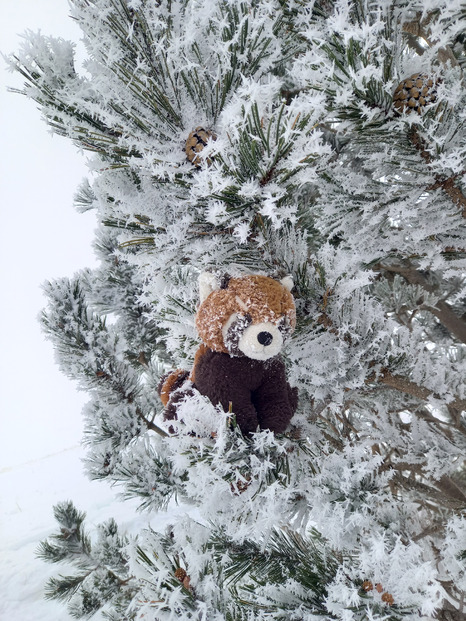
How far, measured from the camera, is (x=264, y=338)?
2.17ft

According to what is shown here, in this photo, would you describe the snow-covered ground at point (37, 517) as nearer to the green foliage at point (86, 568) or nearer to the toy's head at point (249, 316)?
the green foliage at point (86, 568)

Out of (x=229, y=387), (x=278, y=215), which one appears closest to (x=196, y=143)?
(x=278, y=215)

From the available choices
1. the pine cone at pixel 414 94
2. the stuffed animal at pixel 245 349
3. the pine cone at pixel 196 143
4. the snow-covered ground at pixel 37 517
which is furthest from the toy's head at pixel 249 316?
the snow-covered ground at pixel 37 517

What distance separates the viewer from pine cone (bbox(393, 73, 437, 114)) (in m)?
0.61

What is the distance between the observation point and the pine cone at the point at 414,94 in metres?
0.61

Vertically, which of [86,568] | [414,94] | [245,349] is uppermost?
[414,94]

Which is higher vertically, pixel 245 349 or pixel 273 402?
pixel 245 349

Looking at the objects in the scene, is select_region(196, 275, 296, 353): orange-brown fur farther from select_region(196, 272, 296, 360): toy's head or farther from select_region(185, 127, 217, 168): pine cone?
select_region(185, 127, 217, 168): pine cone

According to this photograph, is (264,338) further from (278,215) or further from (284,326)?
(278,215)

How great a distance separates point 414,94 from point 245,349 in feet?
1.62

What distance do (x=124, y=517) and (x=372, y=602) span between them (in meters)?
4.12

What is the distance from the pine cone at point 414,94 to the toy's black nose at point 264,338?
1.37ft

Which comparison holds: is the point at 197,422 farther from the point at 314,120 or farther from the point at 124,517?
the point at 124,517

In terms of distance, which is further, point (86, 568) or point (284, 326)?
point (86, 568)
